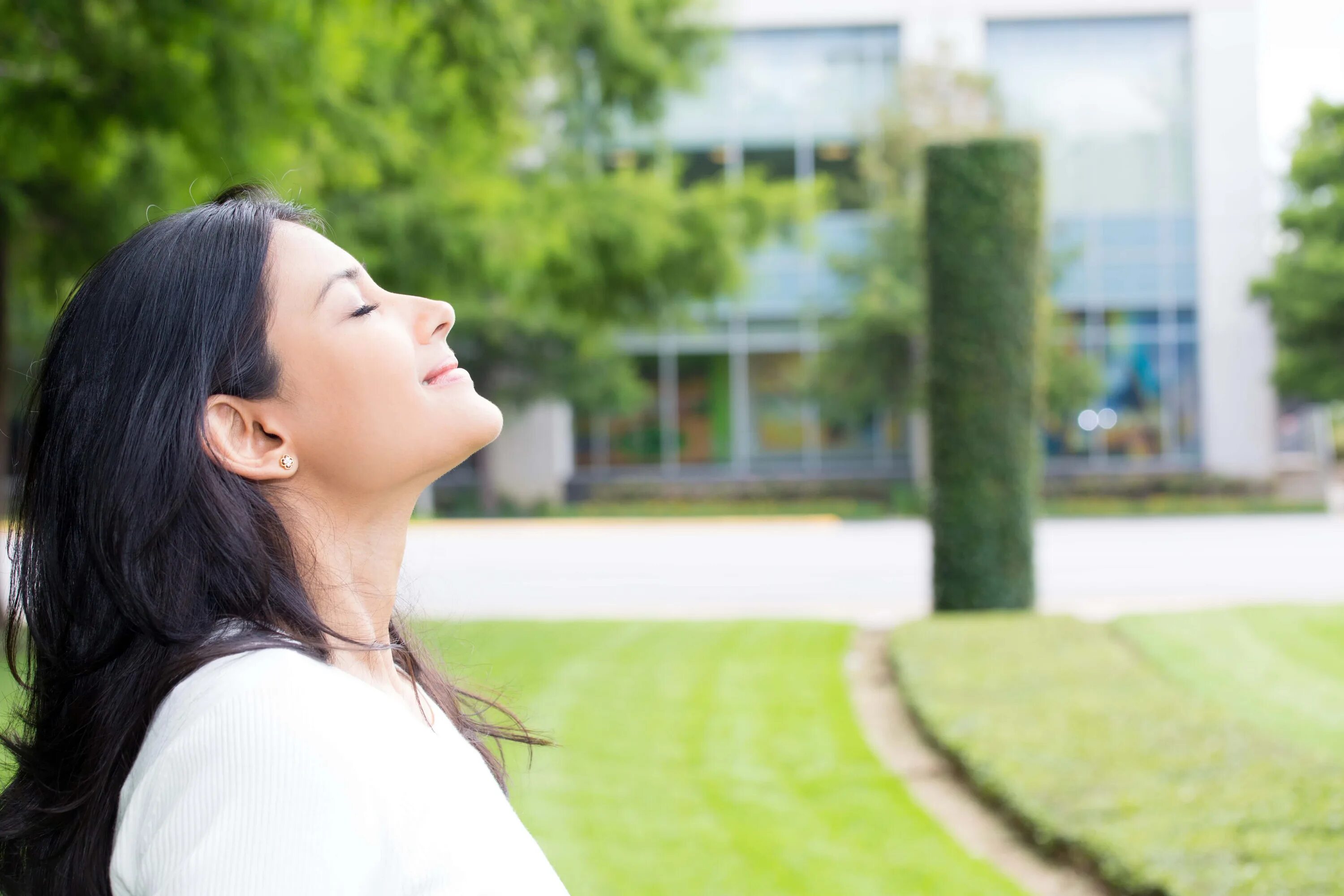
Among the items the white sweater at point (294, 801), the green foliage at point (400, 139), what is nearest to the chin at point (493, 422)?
the white sweater at point (294, 801)

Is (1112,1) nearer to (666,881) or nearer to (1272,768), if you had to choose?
(1272,768)

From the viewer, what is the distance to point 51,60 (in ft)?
20.4

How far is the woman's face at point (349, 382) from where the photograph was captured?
121 centimetres

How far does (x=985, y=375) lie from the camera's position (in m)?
10.1

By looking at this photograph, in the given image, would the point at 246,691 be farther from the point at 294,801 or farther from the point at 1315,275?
the point at 1315,275

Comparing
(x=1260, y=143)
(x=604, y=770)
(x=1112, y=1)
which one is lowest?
(x=604, y=770)

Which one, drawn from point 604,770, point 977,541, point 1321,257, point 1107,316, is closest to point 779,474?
point 1107,316

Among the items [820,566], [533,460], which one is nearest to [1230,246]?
[820,566]

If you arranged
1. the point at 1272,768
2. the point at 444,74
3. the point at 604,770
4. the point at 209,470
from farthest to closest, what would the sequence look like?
the point at 444,74
the point at 604,770
the point at 1272,768
the point at 209,470

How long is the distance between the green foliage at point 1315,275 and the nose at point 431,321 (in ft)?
77.8

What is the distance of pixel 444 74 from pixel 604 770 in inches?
177

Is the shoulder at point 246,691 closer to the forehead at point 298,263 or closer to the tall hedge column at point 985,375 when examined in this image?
the forehead at point 298,263

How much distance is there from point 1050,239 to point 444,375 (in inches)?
1011

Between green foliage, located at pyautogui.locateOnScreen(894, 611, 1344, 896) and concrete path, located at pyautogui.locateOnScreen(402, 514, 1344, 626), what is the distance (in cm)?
233
